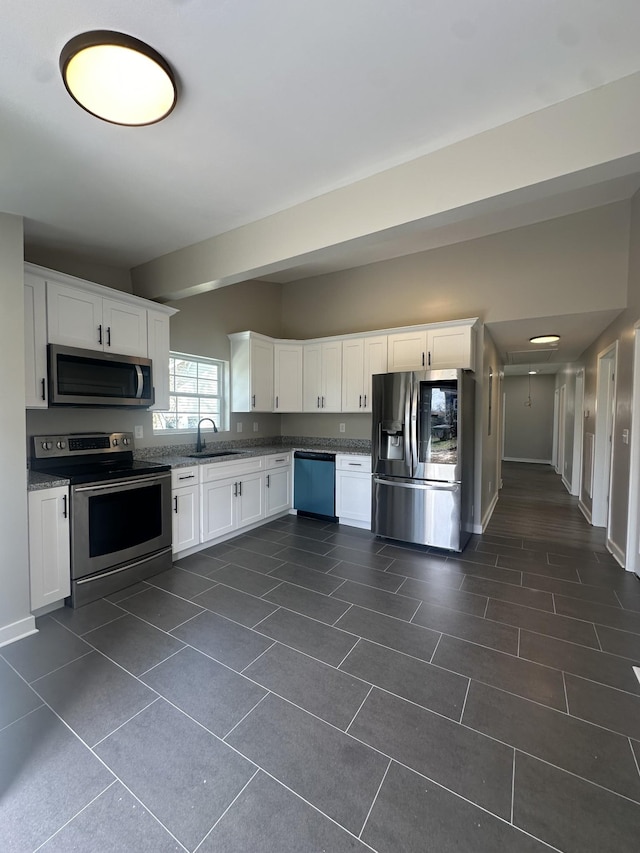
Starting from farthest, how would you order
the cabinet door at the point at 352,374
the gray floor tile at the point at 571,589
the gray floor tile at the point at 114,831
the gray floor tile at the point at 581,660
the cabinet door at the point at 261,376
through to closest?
the cabinet door at the point at 261,376, the cabinet door at the point at 352,374, the gray floor tile at the point at 571,589, the gray floor tile at the point at 581,660, the gray floor tile at the point at 114,831

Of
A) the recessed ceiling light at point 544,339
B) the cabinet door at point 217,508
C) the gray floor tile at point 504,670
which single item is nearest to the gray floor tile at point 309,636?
the gray floor tile at point 504,670

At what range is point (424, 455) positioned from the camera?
374cm

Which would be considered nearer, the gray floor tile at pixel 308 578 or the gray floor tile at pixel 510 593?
the gray floor tile at pixel 510 593

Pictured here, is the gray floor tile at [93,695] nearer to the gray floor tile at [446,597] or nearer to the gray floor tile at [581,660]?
the gray floor tile at [446,597]

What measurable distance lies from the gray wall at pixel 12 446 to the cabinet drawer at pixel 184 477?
1.12m

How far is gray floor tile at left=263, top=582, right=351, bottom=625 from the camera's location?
2535mm

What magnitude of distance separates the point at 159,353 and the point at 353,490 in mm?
2582

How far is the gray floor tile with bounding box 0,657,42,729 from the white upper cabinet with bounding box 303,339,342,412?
372cm

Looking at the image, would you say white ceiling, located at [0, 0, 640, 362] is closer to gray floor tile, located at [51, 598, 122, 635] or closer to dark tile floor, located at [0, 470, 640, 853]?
dark tile floor, located at [0, 470, 640, 853]

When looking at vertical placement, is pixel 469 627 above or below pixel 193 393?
below

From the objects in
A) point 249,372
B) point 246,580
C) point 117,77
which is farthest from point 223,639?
point 249,372

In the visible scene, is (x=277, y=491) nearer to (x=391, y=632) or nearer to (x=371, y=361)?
(x=371, y=361)

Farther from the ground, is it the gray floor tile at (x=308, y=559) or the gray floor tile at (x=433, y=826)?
the gray floor tile at (x=308, y=559)

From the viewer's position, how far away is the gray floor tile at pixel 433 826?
46.6 inches
